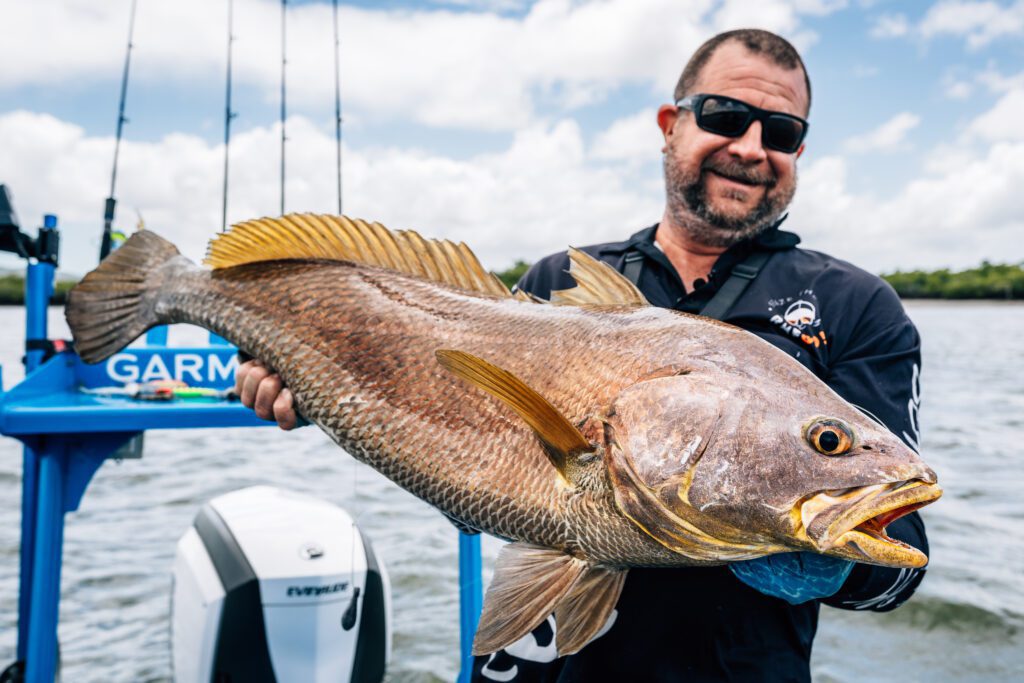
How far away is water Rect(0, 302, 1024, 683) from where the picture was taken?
6164mm

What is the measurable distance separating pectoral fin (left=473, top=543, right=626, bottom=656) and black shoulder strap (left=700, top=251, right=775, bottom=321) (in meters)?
1.10

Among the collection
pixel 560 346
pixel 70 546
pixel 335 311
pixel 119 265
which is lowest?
pixel 70 546

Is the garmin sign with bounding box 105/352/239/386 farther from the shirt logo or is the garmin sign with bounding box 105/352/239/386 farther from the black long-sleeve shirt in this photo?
the shirt logo

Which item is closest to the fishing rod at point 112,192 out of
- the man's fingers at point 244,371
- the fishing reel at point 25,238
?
the fishing reel at point 25,238

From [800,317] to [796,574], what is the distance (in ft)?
3.39

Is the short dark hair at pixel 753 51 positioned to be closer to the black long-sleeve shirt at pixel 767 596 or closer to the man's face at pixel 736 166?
the man's face at pixel 736 166

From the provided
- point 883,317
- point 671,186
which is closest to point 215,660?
point 671,186

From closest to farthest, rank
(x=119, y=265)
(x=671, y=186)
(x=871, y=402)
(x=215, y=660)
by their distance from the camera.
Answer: (x=871, y=402), (x=119, y=265), (x=671, y=186), (x=215, y=660)

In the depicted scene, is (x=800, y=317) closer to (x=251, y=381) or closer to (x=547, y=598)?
(x=547, y=598)

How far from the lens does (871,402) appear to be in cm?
239

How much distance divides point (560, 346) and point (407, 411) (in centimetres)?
49

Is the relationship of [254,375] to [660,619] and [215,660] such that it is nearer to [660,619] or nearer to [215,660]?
[660,619]

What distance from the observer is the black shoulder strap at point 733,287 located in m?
2.69

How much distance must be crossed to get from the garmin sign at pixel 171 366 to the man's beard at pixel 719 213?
112 inches
